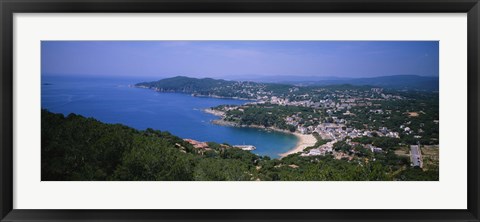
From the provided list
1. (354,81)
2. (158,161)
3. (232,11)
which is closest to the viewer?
(232,11)

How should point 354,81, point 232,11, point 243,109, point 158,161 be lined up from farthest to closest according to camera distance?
point 243,109 → point 354,81 → point 158,161 → point 232,11

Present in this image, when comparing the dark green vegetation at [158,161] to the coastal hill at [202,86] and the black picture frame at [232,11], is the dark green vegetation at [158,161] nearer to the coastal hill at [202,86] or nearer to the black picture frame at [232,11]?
the black picture frame at [232,11]

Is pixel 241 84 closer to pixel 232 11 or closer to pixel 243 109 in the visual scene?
pixel 243 109

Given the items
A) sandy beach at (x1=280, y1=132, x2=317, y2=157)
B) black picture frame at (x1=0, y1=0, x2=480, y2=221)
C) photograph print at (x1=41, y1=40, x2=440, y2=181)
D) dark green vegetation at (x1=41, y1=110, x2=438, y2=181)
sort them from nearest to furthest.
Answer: black picture frame at (x1=0, y1=0, x2=480, y2=221), dark green vegetation at (x1=41, y1=110, x2=438, y2=181), photograph print at (x1=41, y1=40, x2=440, y2=181), sandy beach at (x1=280, y1=132, x2=317, y2=157)

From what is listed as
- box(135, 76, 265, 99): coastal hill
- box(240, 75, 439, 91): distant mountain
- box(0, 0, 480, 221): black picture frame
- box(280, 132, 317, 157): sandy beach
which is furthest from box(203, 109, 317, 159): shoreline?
box(0, 0, 480, 221): black picture frame

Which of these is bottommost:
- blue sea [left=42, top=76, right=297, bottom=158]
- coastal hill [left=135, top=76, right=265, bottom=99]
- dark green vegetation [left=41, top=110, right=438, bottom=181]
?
dark green vegetation [left=41, top=110, right=438, bottom=181]

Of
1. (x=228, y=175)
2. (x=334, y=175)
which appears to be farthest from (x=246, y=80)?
(x=334, y=175)

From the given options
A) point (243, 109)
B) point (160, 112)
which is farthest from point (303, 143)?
point (160, 112)

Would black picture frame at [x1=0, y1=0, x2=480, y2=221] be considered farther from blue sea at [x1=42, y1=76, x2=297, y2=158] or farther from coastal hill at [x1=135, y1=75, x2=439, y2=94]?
coastal hill at [x1=135, y1=75, x2=439, y2=94]
